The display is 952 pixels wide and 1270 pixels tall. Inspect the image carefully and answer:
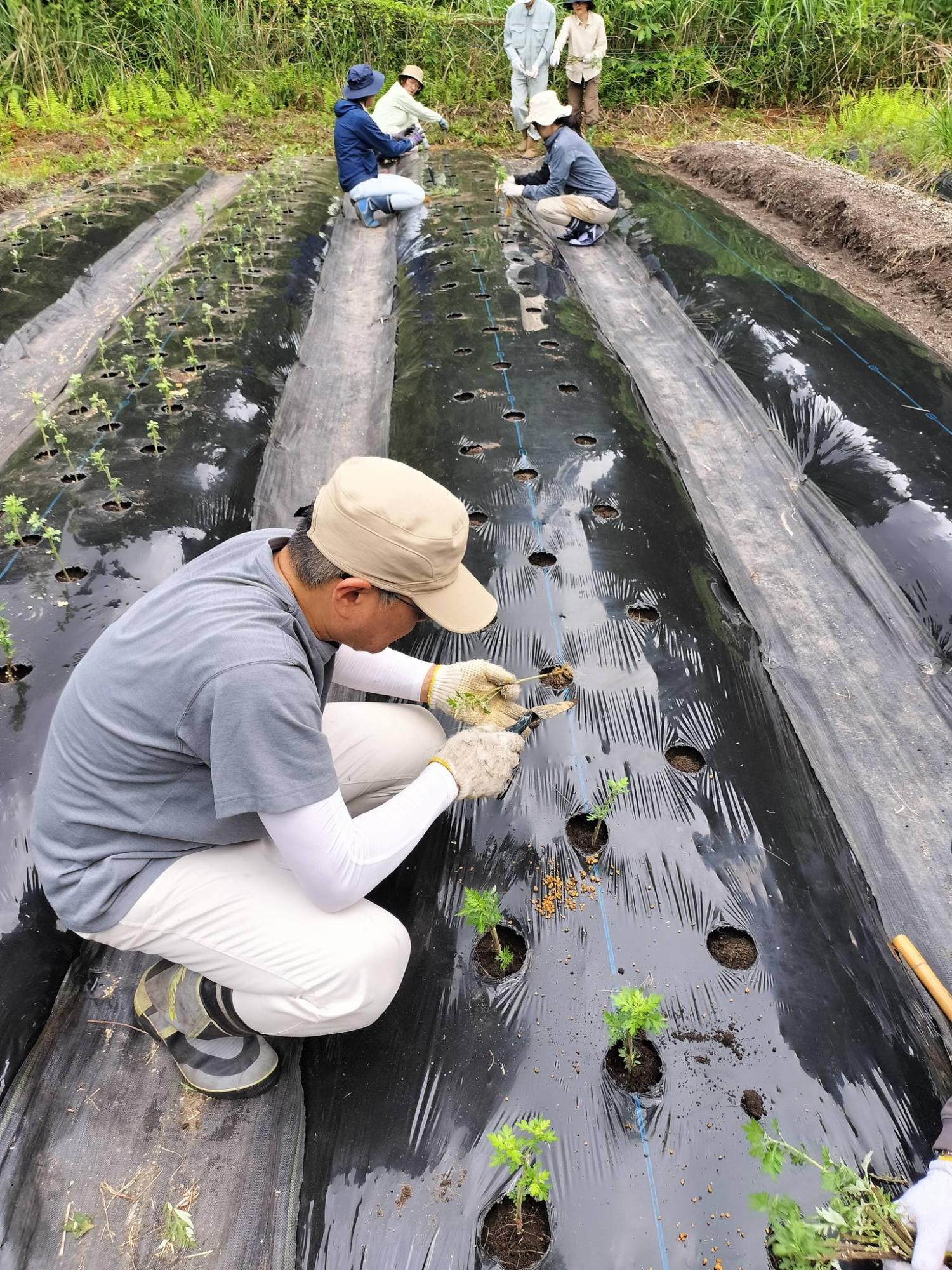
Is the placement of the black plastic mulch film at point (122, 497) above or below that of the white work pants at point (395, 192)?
below

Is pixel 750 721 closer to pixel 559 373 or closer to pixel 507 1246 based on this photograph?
pixel 507 1246

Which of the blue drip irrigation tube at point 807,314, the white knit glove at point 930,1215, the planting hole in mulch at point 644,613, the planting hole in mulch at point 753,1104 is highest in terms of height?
the blue drip irrigation tube at point 807,314

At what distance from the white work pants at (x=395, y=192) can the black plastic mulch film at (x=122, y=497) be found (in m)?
1.95

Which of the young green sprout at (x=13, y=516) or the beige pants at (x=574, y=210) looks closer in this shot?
the young green sprout at (x=13, y=516)

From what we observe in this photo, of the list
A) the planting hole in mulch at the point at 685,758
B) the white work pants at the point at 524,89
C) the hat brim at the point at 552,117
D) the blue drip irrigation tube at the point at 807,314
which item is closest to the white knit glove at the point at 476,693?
the planting hole in mulch at the point at 685,758

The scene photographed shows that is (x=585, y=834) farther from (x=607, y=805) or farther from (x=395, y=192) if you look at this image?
(x=395, y=192)

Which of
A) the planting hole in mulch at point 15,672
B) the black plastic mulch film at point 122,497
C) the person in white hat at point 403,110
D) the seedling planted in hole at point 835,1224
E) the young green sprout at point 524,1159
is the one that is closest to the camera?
the seedling planted in hole at point 835,1224

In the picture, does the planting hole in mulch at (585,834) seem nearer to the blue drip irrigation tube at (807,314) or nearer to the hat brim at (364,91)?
the blue drip irrigation tube at (807,314)

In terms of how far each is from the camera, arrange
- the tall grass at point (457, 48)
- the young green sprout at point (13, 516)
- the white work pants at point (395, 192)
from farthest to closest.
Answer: the tall grass at point (457, 48)
the white work pants at point (395, 192)
the young green sprout at point (13, 516)

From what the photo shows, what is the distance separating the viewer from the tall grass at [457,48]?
10047mm

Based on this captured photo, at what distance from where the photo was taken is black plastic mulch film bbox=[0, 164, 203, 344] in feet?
16.8

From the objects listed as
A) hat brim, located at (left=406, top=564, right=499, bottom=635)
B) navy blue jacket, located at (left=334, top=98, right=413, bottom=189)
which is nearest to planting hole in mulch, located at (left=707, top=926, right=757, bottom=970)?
hat brim, located at (left=406, top=564, right=499, bottom=635)

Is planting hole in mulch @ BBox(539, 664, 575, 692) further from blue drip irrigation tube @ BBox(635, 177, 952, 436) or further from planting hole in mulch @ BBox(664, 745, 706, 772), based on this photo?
blue drip irrigation tube @ BBox(635, 177, 952, 436)

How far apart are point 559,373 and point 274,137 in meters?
7.87
